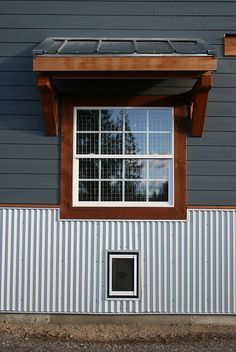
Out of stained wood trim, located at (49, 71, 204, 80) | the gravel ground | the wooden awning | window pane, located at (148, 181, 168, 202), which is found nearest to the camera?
the gravel ground

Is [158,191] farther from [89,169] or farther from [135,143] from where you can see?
[89,169]

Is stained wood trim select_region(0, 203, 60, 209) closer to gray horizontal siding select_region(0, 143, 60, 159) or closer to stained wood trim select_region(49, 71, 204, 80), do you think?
gray horizontal siding select_region(0, 143, 60, 159)

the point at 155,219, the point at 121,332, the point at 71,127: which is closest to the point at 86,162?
the point at 71,127

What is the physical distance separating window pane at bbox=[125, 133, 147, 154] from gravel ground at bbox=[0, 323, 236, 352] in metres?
2.46

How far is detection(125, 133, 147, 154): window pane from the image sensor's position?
25.8 feet

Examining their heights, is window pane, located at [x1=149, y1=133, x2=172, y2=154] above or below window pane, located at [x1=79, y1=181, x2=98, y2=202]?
above

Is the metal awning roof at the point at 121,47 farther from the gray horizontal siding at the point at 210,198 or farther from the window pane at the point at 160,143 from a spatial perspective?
the gray horizontal siding at the point at 210,198

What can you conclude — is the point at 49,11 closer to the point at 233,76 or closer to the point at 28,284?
the point at 233,76

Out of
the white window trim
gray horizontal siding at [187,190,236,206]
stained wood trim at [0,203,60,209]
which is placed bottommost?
the white window trim

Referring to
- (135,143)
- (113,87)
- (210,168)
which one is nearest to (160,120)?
(135,143)

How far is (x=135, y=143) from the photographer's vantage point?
7891 millimetres

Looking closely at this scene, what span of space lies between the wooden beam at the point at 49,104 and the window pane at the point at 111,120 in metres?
0.70

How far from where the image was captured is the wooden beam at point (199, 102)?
7137 mm

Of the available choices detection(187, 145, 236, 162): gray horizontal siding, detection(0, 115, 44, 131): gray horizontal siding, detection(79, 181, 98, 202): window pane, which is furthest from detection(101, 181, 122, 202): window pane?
detection(0, 115, 44, 131): gray horizontal siding
